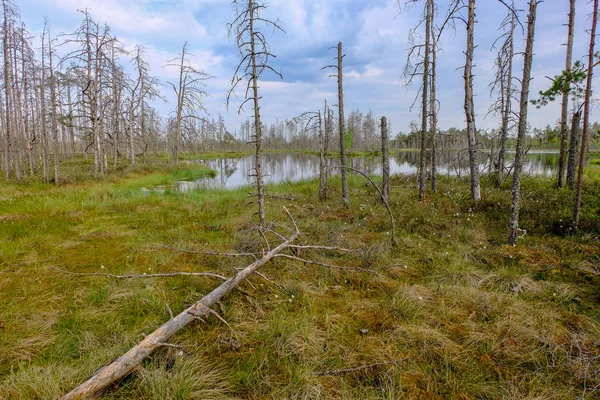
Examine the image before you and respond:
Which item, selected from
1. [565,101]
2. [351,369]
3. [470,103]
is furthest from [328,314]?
[565,101]

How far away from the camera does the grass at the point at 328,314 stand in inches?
99.4

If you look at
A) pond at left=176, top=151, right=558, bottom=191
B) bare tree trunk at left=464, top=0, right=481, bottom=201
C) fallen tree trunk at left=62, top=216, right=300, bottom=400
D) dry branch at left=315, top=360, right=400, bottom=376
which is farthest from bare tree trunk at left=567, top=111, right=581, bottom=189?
fallen tree trunk at left=62, top=216, right=300, bottom=400

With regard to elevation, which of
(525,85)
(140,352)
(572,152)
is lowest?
(140,352)

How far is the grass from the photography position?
253 cm

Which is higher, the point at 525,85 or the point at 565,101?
the point at 565,101

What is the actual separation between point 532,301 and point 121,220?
9834mm

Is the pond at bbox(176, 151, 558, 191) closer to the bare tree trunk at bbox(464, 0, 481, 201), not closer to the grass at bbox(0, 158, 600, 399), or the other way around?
the bare tree trunk at bbox(464, 0, 481, 201)

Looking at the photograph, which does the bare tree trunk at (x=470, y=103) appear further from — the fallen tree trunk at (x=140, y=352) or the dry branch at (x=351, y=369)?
the fallen tree trunk at (x=140, y=352)

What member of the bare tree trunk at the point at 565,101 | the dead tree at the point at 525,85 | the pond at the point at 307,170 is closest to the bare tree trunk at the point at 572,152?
the bare tree trunk at the point at 565,101

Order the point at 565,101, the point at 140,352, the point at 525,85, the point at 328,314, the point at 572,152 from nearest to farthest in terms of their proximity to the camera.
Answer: the point at 140,352 → the point at 328,314 → the point at 525,85 → the point at 572,152 → the point at 565,101

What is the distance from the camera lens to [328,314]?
11.7ft

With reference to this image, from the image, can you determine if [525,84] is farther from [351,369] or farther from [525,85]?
[351,369]

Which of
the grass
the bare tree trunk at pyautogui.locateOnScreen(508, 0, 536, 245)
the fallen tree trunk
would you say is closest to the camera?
the fallen tree trunk

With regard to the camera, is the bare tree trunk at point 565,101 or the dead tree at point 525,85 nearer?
the dead tree at point 525,85
